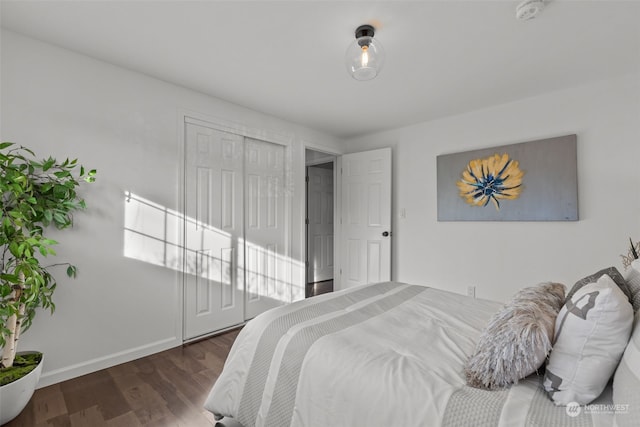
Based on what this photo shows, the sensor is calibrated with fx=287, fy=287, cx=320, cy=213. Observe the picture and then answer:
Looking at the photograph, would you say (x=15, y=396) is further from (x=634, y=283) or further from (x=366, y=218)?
(x=366, y=218)

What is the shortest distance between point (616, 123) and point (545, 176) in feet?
2.03

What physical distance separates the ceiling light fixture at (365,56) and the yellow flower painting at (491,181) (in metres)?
1.93

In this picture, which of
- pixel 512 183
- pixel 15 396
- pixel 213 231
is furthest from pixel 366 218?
pixel 15 396

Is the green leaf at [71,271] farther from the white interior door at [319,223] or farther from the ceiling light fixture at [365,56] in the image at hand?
the white interior door at [319,223]

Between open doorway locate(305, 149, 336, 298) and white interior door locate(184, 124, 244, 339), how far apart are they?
6.77ft

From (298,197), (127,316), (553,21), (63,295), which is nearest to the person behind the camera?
(553,21)

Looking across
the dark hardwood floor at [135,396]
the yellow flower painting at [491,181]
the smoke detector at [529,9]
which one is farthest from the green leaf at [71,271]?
the yellow flower painting at [491,181]

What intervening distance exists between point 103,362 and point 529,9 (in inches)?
142

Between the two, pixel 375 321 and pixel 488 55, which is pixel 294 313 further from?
pixel 488 55

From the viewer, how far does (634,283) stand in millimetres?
1040

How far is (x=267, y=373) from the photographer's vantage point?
4.04ft

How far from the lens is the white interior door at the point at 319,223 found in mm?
5094

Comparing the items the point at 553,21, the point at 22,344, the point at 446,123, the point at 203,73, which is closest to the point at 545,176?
the point at 446,123

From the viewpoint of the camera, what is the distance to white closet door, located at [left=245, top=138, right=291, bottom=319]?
3123mm
